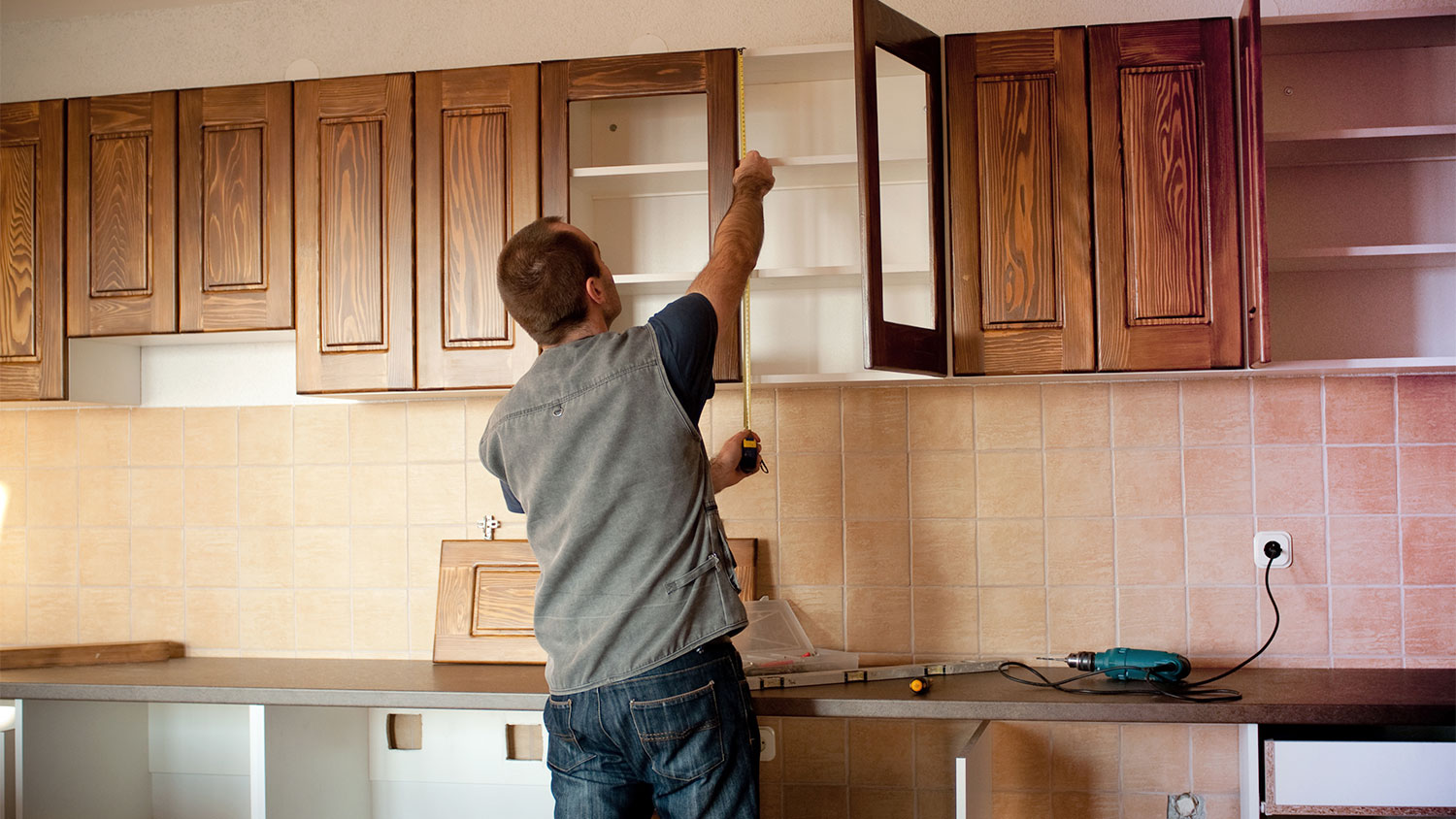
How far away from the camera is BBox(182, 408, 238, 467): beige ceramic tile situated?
2.71 metres

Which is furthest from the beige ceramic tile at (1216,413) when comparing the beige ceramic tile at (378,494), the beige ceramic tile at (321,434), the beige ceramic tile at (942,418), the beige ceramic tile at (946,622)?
the beige ceramic tile at (321,434)

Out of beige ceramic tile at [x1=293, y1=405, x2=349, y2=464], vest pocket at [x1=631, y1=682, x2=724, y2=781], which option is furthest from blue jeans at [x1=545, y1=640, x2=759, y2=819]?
beige ceramic tile at [x1=293, y1=405, x2=349, y2=464]

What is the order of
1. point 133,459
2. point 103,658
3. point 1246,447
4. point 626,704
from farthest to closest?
point 133,459
point 103,658
point 1246,447
point 626,704

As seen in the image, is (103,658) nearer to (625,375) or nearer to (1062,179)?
(625,375)

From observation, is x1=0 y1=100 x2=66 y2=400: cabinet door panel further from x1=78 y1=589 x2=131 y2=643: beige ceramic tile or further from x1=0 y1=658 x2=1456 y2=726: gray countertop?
x1=0 y1=658 x2=1456 y2=726: gray countertop

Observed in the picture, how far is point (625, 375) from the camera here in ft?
5.26

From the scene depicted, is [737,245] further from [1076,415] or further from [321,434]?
[321,434]

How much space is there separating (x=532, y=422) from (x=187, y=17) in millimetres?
1939

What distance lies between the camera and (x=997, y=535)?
94.7 inches

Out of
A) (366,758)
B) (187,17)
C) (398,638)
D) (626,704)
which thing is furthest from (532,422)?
(187,17)

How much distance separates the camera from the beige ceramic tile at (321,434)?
266cm

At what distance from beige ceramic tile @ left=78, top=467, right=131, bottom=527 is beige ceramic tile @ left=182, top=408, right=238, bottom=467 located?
0.63ft

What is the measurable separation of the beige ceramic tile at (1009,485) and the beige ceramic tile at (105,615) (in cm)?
221

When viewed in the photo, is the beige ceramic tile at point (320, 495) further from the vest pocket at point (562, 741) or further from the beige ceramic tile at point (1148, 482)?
the beige ceramic tile at point (1148, 482)
